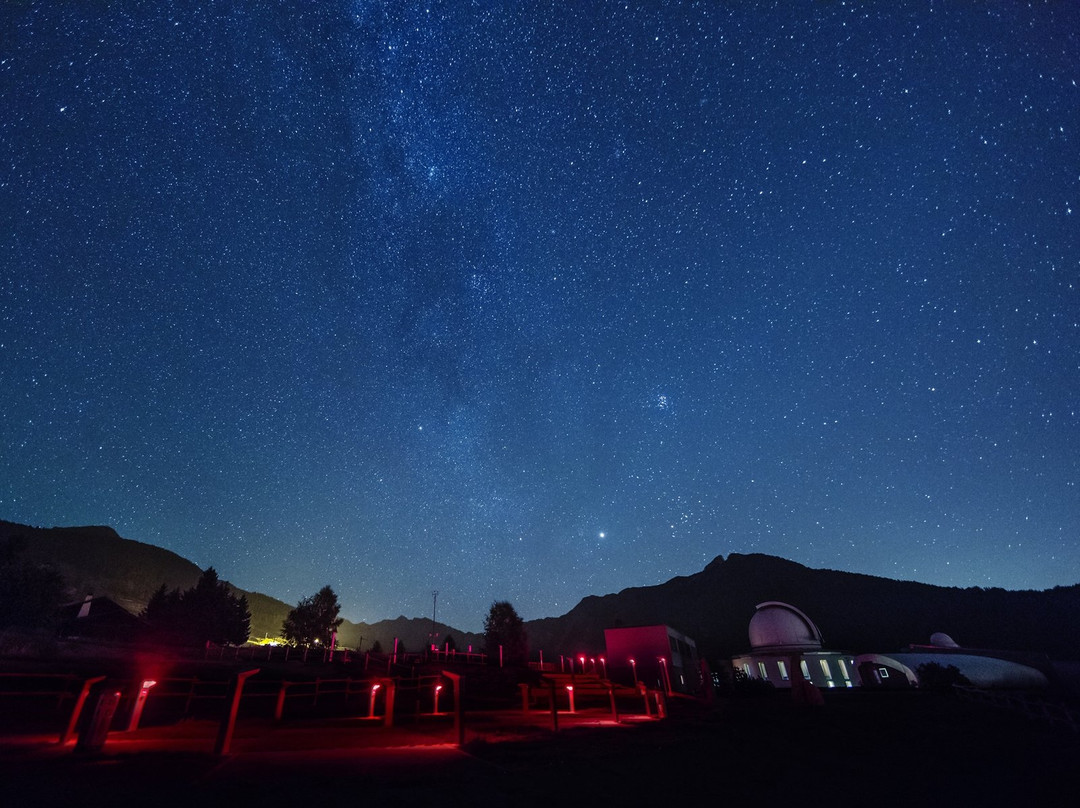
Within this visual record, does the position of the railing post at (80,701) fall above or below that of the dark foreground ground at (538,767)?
above

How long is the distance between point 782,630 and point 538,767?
5678cm

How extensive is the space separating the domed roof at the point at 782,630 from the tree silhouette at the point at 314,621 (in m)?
64.8

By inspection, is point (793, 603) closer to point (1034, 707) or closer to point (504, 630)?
point (504, 630)

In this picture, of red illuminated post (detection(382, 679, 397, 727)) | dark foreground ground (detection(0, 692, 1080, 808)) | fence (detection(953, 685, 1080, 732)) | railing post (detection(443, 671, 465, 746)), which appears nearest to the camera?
dark foreground ground (detection(0, 692, 1080, 808))

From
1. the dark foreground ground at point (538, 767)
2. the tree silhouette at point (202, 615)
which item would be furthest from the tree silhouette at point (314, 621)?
the dark foreground ground at point (538, 767)

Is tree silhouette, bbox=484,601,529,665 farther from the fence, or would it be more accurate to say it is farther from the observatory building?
the fence

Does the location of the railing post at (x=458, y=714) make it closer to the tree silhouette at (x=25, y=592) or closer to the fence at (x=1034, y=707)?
the fence at (x=1034, y=707)

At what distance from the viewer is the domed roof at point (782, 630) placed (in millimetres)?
55931

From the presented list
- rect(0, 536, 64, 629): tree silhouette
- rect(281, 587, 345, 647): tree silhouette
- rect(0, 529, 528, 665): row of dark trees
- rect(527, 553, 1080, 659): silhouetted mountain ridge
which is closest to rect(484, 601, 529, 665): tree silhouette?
rect(0, 529, 528, 665): row of dark trees

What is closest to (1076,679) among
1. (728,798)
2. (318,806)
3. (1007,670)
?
(1007,670)

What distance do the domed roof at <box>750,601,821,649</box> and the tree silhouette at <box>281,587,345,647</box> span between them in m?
64.8

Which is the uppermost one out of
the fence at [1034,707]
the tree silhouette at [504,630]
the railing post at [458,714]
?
the tree silhouette at [504,630]

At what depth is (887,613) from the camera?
126750 mm

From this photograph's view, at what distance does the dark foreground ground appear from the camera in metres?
7.99
